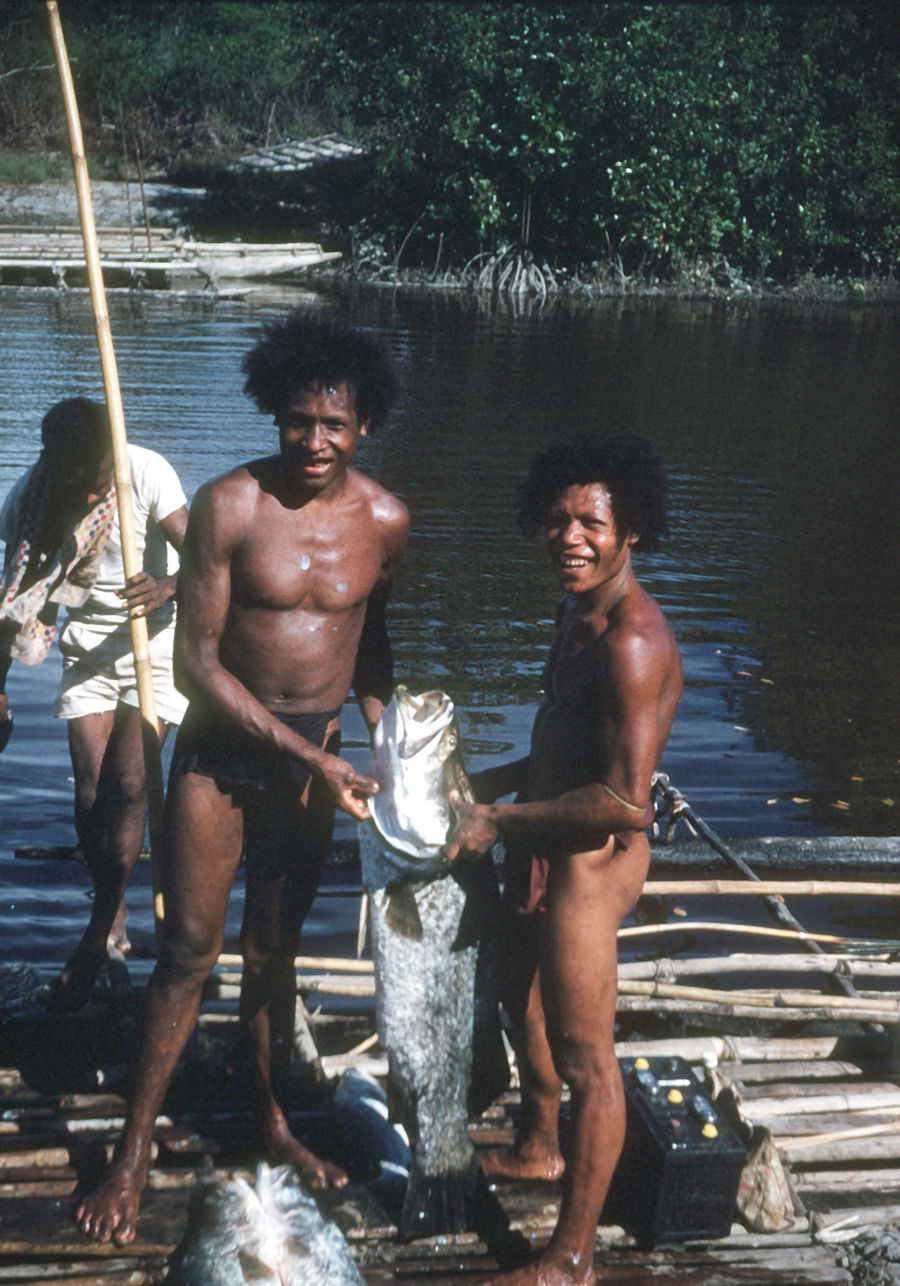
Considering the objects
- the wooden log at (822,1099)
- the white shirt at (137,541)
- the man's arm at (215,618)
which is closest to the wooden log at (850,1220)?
the wooden log at (822,1099)

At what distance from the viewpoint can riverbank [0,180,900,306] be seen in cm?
3147

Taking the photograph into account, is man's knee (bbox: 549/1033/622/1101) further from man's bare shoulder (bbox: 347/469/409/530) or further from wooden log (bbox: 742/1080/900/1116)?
man's bare shoulder (bbox: 347/469/409/530)

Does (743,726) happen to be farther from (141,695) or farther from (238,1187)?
(238,1187)

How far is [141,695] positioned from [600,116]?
30.5 meters

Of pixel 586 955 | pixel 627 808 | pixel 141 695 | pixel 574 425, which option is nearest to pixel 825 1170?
pixel 586 955

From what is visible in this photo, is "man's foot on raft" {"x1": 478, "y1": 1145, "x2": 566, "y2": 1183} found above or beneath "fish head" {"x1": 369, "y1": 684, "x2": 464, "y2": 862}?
beneath

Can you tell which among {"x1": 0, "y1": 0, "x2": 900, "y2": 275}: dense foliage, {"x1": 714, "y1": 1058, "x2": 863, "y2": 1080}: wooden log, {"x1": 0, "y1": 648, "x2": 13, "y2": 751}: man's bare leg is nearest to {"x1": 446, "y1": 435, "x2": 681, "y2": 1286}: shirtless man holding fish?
{"x1": 714, "y1": 1058, "x2": 863, "y2": 1080}: wooden log

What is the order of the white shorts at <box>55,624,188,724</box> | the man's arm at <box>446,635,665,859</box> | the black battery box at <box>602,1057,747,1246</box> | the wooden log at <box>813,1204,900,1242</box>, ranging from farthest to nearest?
the white shorts at <box>55,624,188,724</box>
the wooden log at <box>813,1204,900,1242</box>
the black battery box at <box>602,1057,747,1246</box>
the man's arm at <box>446,635,665,859</box>

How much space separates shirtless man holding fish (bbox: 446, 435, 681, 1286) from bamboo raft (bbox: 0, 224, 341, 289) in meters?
25.6

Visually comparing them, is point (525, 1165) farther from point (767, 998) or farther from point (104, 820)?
point (104, 820)

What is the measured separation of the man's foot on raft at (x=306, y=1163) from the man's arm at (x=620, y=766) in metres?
1.21

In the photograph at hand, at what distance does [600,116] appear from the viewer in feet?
103

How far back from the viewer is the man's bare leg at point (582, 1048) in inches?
125

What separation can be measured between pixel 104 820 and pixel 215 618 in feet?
5.29
